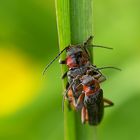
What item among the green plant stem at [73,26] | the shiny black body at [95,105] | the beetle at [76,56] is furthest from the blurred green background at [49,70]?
the green plant stem at [73,26]

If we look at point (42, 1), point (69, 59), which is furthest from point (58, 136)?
point (42, 1)

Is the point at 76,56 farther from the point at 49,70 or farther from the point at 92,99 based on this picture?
the point at 49,70

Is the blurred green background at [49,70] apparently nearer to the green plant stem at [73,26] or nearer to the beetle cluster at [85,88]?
the beetle cluster at [85,88]

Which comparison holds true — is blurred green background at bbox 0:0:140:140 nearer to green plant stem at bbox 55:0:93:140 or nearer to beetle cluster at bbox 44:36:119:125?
beetle cluster at bbox 44:36:119:125

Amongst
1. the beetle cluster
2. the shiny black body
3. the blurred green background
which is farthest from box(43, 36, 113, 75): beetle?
the blurred green background

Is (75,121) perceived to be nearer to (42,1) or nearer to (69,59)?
(69,59)

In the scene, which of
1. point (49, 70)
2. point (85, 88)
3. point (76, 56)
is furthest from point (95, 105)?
point (49, 70)
